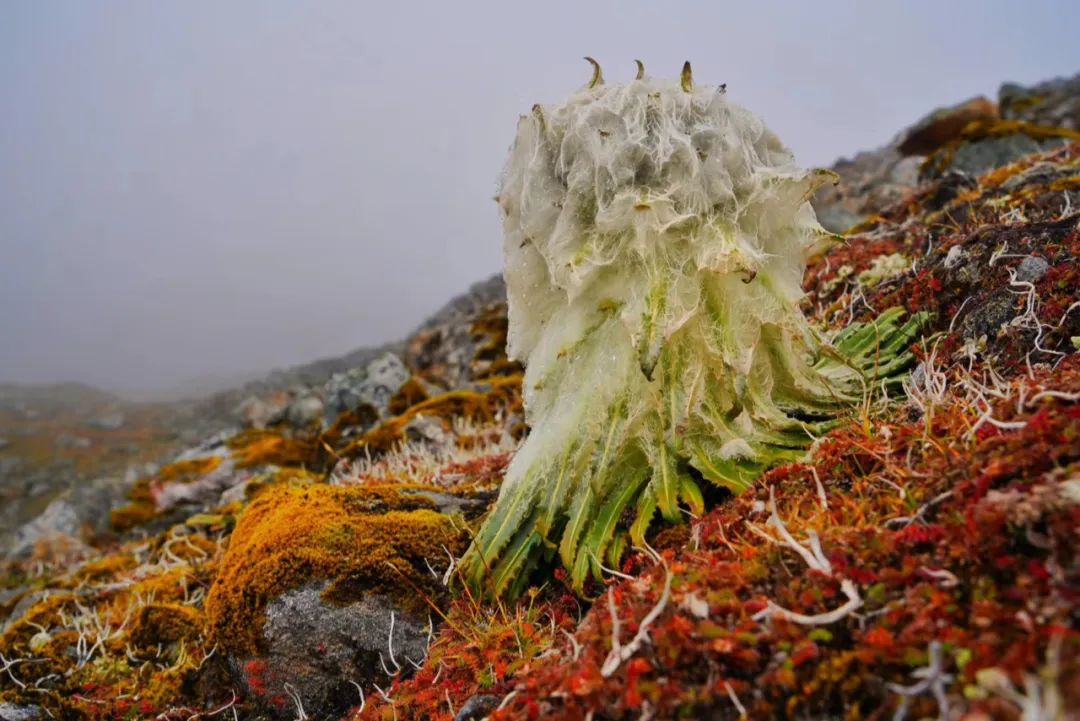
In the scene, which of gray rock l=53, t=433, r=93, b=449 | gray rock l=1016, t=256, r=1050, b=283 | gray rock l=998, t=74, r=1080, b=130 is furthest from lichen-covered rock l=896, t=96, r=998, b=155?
gray rock l=53, t=433, r=93, b=449

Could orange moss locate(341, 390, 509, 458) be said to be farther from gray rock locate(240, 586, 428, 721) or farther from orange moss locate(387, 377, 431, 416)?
gray rock locate(240, 586, 428, 721)

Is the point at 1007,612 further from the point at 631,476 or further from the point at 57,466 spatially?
the point at 57,466

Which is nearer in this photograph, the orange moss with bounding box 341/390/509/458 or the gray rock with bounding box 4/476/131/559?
the orange moss with bounding box 341/390/509/458

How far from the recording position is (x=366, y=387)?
1459cm

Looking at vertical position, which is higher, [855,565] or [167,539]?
[855,565]

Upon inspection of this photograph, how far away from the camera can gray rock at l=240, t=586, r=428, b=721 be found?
3781mm

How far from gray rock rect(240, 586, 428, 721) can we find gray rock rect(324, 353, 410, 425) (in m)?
9.87

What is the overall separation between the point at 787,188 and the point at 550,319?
1628mm

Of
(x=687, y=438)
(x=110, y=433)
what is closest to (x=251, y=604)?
(x=687, y=438)

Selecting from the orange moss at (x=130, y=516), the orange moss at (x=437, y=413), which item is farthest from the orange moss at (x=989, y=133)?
the orange moss at (x=130, y=516)

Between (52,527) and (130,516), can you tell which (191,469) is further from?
(52,527)

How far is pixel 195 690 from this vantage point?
4559mm

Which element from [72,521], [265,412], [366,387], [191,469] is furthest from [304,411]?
[72,521]

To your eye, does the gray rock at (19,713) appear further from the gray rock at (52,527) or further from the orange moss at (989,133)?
the orange moss at (989,133)
